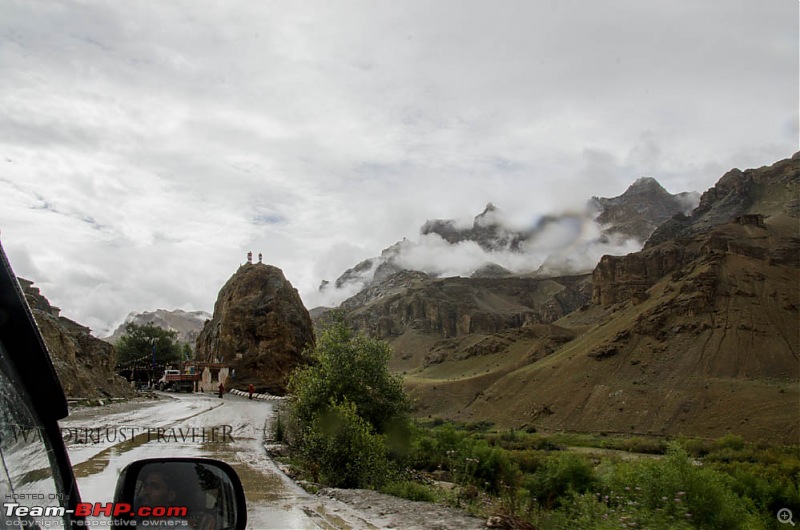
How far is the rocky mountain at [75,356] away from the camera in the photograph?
30.9m

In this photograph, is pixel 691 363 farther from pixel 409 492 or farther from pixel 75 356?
pixel 409 492

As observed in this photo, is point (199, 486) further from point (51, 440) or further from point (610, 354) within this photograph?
point (610, 354)

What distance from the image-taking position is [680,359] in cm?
7350

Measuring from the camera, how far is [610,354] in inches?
3118

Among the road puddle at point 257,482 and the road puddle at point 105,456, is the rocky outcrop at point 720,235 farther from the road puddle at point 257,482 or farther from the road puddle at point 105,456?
the road puddle at point 105,456

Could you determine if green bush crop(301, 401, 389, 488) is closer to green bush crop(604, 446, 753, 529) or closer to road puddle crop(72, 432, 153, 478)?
road puddle crop(72, 432, 153, 478)

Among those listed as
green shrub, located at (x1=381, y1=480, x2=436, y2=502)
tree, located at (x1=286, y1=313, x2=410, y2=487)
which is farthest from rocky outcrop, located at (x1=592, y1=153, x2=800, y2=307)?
green shrub, located at (x1=381, y1=480, x2=436, y2=502)

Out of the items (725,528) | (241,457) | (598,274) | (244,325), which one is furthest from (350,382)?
(598,274)

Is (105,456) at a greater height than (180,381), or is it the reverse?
(105,456)

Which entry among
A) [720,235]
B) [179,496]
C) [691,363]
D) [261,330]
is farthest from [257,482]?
[720,235]

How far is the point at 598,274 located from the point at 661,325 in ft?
156

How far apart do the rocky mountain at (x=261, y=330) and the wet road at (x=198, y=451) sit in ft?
113

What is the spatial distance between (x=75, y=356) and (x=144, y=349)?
56.4 metres

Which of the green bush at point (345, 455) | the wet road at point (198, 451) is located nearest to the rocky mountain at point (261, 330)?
the wet road at point (198, 451)
